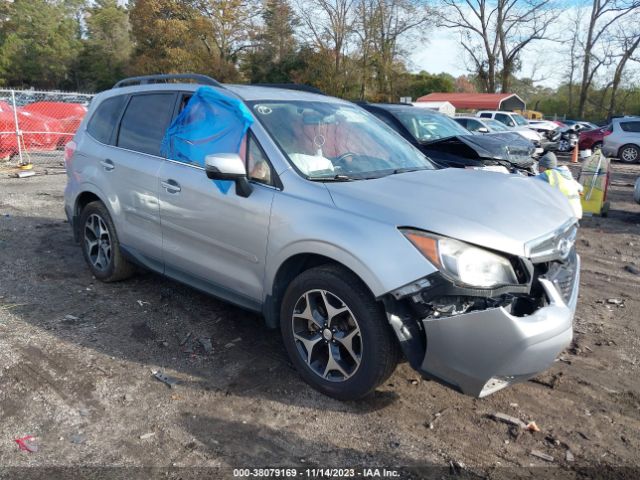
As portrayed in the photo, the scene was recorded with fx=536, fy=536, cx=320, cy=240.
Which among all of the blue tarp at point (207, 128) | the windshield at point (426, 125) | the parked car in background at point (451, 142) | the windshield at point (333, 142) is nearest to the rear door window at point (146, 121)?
the blue tarp at point (207, 128)

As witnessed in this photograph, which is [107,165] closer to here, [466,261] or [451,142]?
[466,261]

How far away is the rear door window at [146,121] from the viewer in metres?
4.38

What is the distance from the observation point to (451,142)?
26.5 ft

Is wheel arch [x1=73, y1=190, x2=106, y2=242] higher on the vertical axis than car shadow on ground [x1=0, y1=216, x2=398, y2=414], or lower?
higher

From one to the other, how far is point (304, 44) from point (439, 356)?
44.8m

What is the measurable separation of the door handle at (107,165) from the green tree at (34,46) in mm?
64944

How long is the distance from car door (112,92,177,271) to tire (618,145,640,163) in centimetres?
1894


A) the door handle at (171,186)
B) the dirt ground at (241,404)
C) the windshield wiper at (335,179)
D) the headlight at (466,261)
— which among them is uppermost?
the windshield wiper at (335,179)

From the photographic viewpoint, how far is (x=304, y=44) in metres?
44.3

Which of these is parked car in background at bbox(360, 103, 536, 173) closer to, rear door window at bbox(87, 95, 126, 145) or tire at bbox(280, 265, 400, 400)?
rear door window at bbox(87, 95, 126, 145)

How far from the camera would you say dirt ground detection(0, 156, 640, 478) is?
2809mm

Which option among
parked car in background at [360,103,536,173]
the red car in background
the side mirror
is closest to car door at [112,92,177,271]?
the side mirror

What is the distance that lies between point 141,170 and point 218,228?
1101 millimetres

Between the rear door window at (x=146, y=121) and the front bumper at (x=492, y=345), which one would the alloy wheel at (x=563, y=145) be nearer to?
the rear door window at (x=146, y=121)
